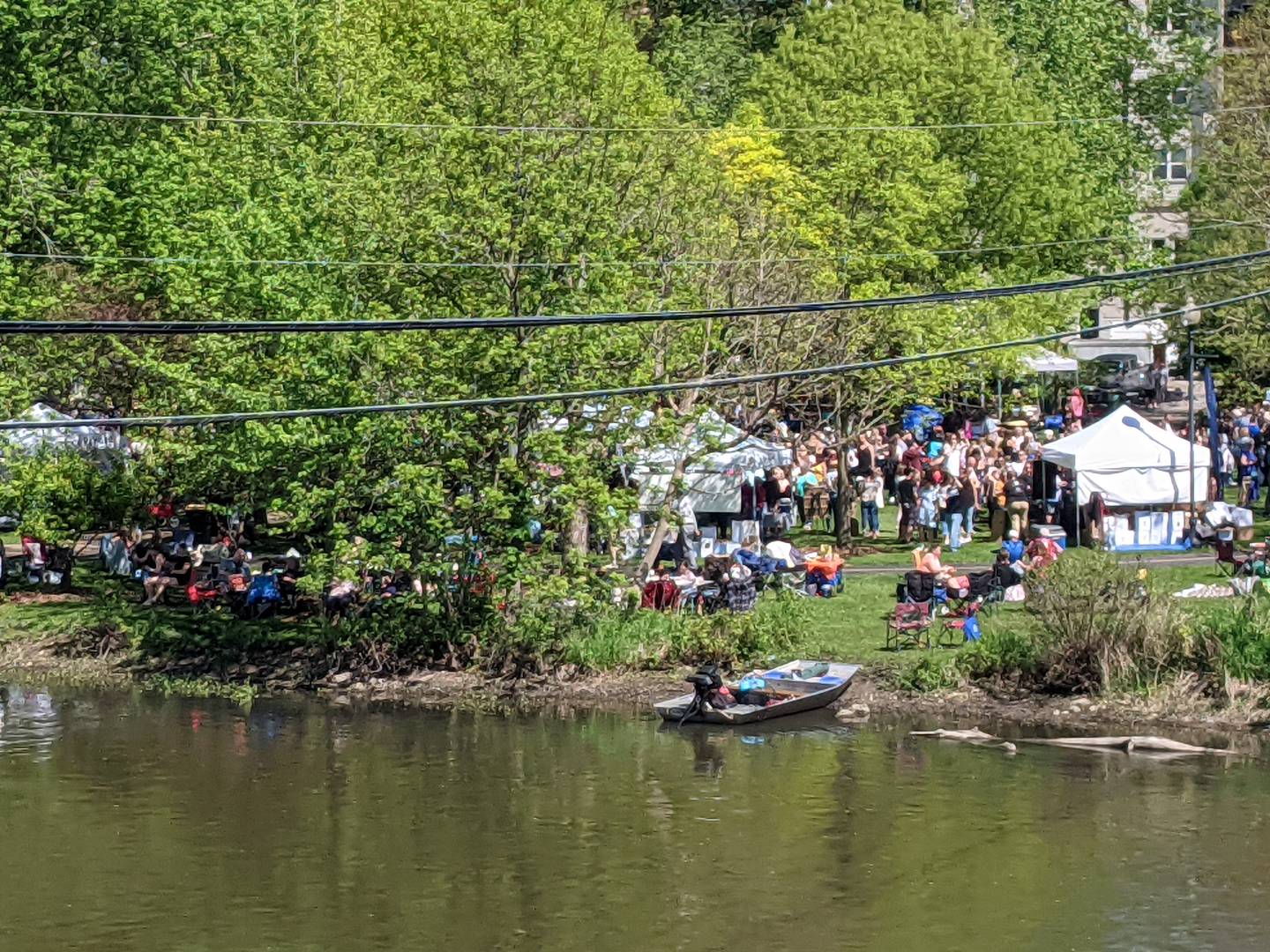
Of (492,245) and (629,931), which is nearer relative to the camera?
(629,931)

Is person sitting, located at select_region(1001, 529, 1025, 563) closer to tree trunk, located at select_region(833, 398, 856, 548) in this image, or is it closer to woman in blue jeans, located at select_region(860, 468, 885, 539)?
tree trunk, located at select_region(833, 398, 856, 548)

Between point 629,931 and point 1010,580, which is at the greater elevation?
point 1010,580

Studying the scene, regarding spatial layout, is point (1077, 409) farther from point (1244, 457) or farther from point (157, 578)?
point (157, 578)

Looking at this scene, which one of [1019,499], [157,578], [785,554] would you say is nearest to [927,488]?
[1019,499]

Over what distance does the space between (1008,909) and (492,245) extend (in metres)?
15.2

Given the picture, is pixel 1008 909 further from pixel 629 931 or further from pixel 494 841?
pixel 494 841

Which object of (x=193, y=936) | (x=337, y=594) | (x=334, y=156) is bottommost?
(x=193, y=936)

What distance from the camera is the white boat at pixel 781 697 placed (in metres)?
32.2

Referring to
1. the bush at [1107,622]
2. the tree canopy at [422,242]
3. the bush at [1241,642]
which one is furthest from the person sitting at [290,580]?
the bush at [1241,642]

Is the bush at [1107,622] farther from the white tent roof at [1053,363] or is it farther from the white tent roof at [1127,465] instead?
the white tent roof at [1053,363]

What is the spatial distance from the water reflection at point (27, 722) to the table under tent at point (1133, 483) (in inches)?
800

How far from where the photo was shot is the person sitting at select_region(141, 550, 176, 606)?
38719 mm

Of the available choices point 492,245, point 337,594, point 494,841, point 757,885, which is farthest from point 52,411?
point 757,885

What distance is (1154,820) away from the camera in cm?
2758
